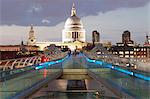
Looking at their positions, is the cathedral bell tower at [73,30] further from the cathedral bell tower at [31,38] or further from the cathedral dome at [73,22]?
the cathedral bell tower at [31,38]

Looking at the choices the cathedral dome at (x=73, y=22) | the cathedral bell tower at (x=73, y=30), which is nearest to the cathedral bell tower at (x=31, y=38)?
the cathedral bell tower at (x=73, y=30)

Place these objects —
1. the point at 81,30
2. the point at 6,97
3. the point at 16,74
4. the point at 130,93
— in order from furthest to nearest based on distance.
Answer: the point at 81,30 < the point at 16,74 < the point at 130,93 < the point at 6,97

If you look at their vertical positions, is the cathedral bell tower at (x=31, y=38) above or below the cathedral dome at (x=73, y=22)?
below

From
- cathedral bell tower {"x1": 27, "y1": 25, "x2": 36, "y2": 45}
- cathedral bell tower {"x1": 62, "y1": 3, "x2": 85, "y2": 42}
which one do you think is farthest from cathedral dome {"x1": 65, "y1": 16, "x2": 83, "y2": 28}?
cathedral bell tower {"x1": 27, "y1": 25, "x2": 36, "y2": 45}

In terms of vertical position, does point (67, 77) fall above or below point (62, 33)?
below

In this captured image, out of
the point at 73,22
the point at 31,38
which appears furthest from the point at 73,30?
the point at 31,38

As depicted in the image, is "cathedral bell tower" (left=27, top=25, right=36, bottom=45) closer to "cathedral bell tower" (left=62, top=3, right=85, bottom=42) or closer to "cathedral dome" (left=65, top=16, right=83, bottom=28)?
"cathedral bell tower" (left=62, top=3, right=85, bottom=42)

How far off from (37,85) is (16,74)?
1753 millimetres

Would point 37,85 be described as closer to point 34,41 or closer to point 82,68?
point 82,68

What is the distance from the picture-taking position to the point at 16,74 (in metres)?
8.37

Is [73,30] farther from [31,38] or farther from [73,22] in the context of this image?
[31,38]

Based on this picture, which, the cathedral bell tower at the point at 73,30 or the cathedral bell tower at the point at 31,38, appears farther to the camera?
the cathedral bell tower at the point at 31,38

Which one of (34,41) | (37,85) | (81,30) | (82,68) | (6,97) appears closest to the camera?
(6,97)

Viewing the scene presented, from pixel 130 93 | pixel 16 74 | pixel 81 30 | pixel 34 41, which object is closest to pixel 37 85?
pixel 16 74
